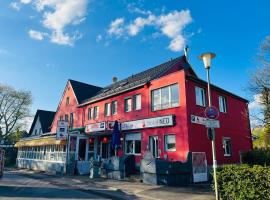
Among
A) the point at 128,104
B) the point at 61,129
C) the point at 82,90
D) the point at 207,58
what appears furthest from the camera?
the point at 82,90

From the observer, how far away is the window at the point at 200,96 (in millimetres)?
18219

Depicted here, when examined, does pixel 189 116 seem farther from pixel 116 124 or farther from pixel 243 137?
pixel 243 137

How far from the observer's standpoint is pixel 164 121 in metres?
17.3

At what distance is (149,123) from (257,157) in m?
8.36

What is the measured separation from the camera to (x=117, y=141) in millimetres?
18906

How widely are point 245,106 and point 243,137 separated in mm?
3391

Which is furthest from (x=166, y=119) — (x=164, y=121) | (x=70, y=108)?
(x=70, y=108)

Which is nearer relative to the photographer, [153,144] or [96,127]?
[153,144]

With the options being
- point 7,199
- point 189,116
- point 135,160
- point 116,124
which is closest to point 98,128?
point 116,124

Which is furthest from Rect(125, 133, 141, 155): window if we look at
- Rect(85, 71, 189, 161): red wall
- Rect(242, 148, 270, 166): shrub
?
Rect(242, 148, 270, 166): shrub

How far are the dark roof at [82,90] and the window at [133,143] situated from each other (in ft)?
36.0

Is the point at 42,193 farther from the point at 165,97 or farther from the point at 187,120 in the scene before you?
the point at 165,97

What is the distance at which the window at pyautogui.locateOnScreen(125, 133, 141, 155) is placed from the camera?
64.1ft

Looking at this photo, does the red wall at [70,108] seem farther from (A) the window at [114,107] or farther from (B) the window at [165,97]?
(B) the window at [165,97]
